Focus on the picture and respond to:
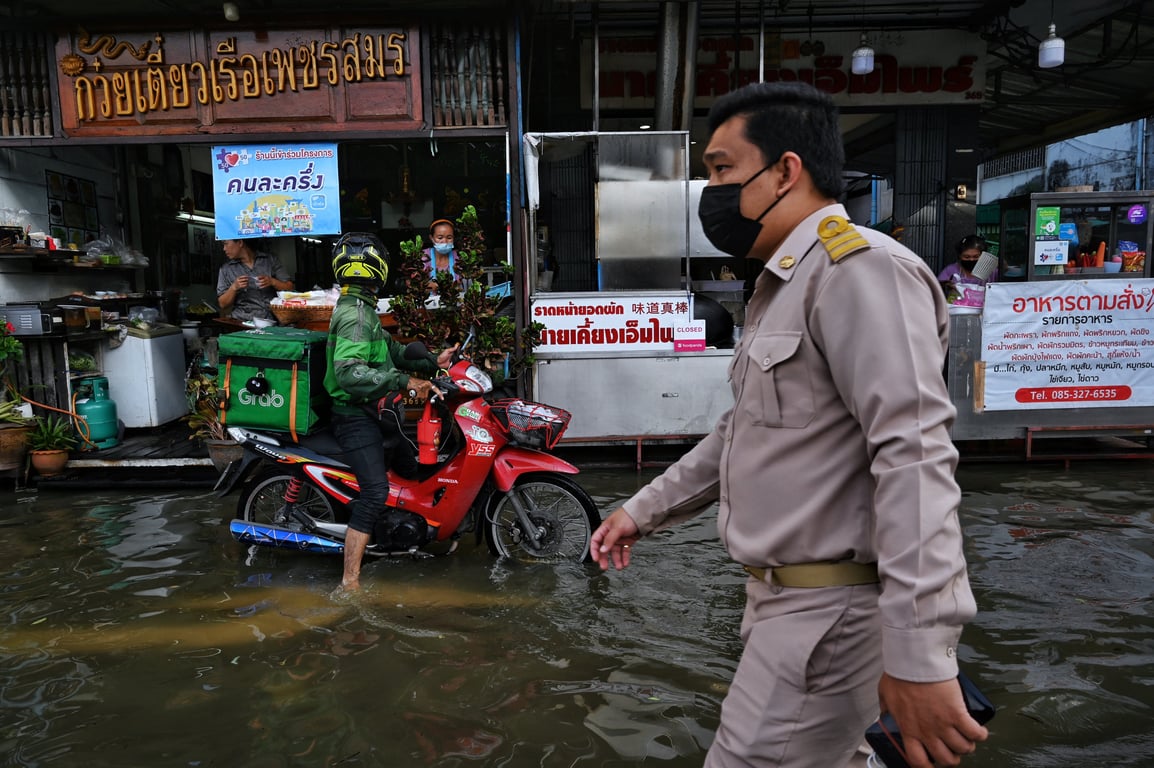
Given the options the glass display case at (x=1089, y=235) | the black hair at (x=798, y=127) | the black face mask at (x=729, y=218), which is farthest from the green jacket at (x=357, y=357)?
the glass display case at (x=1089, y=235)

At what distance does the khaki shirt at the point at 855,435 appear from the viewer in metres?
1.42

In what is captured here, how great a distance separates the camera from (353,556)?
4742 millimetres

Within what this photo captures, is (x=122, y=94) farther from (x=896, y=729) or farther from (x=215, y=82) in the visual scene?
(x=896, y=729)

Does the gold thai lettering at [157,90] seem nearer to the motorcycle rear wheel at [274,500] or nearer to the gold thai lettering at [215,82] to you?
the gold thai lettering at [215,82]

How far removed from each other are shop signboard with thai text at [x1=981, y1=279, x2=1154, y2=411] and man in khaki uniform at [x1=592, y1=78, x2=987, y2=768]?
255 inches

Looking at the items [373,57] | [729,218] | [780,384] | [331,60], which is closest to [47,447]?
[331,60]

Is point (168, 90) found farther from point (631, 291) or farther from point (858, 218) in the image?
point (858, 218)

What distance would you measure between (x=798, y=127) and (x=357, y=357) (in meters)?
3.22

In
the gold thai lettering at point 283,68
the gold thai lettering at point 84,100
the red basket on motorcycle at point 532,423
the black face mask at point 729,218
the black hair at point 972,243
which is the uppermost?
the gold thai lettering at point 283,68

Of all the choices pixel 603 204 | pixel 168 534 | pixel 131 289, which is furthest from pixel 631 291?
pixel 131 289

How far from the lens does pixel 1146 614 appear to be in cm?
418

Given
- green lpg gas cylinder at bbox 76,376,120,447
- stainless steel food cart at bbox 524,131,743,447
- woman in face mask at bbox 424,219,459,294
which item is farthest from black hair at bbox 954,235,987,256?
green lpg gas cylinder at bbox 76,376,120,447

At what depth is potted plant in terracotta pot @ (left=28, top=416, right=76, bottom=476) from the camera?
23.3ft

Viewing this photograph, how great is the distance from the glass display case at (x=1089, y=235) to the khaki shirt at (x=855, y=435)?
22.8ft
